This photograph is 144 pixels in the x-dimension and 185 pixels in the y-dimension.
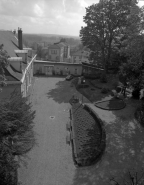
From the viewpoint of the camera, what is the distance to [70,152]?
1417 centimetres

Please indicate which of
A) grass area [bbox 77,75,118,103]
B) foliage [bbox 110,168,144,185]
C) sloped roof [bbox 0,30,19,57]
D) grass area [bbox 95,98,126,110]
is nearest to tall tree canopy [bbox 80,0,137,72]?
grass area [bbox 77,75,118,103]

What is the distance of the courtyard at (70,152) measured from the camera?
11.7 meters

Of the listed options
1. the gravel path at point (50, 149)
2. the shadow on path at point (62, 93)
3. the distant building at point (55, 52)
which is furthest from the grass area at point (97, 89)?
the distant building at point (55, 52)

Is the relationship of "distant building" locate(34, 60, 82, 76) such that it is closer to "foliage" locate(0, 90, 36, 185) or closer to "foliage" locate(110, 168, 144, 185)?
"foliage" locate(0, 90, 36, 185)

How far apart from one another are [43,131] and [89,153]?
5.38m

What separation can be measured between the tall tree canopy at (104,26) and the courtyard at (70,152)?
1280 cm

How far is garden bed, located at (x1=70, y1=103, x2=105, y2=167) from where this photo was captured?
526 inches

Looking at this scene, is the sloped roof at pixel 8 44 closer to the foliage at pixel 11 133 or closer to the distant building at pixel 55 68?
the distant building at pixel 55 68

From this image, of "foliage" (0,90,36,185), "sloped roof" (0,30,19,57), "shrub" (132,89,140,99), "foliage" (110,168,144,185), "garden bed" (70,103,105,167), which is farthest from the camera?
"shrub" (132,89,140,99)

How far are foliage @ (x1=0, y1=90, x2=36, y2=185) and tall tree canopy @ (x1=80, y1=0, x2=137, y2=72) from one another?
21.4 metres

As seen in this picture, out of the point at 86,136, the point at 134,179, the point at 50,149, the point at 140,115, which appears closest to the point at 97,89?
the point at 140,115

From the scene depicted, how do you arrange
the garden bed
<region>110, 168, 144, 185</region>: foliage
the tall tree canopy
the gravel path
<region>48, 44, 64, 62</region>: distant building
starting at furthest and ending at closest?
<region>48, 44, 64, 62</region>: distant building
the tall tree canopy
the garden bed
the gravel path
<region>110, 168, 144, 185</region>: foliage

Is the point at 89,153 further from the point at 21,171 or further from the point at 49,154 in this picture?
the point at 21,171

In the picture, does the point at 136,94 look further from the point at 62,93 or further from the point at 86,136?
the point at 86,136
